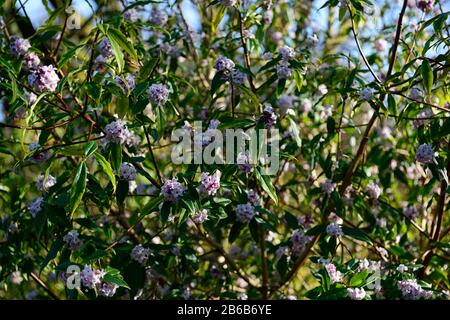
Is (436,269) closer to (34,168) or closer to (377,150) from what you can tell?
(377,150)

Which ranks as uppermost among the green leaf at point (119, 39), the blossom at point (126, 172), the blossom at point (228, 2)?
the blossom at point (228, 2)

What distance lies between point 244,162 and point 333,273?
0.42m

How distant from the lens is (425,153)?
1882 millimetres

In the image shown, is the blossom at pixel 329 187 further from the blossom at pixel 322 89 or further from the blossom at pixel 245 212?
the blossom at pixel 322 89

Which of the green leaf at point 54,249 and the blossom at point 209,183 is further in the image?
the green leaf at point 54,249

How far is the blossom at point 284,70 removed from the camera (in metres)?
1.96

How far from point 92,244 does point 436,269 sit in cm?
116

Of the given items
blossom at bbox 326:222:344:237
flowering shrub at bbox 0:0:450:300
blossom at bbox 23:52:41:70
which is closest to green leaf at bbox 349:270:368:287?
flowering shrub at bbox 0:0:450:300

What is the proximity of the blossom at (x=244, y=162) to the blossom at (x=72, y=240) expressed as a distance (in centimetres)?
54

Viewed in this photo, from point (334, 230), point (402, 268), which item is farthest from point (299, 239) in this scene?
point (402, 268)

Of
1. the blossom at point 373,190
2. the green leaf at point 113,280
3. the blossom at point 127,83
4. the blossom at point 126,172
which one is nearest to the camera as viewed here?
the green leaf at point 113,280

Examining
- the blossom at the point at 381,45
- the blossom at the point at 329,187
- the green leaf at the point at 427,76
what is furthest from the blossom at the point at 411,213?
the green leaf at the point at 427,76

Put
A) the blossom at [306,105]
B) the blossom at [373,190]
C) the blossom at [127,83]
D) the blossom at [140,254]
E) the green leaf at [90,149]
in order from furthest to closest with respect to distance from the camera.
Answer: the blossom at [306,105] < the blossom at [373,190] < the blossom at [140,254] < the blossom at [127,83] < the green leaf at [90,149]

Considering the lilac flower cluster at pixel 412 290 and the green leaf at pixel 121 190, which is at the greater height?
the green leaf at pixel 121 190
